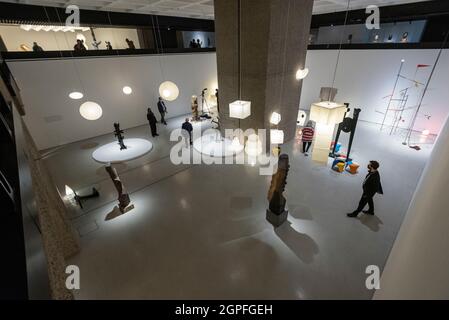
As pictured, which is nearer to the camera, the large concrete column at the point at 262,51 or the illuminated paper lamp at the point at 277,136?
the illuminated paper lamp at the point at 277,136

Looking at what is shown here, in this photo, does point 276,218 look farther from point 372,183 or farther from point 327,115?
point 327,115

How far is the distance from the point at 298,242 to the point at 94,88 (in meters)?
10.1

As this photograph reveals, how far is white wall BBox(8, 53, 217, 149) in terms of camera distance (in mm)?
8062

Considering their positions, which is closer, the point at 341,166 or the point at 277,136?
the point at 277,136

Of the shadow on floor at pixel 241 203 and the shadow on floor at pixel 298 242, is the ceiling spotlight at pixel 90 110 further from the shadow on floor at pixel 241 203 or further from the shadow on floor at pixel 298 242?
the shadow on floor at pixel 298 242

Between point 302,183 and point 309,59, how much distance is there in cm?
885

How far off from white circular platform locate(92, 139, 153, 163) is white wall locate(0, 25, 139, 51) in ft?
30.3

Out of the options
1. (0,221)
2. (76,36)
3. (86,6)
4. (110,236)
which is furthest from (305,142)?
(76,36)

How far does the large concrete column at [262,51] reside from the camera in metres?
6.20

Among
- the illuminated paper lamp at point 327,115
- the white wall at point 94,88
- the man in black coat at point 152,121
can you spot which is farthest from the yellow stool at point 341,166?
the white wall at point 94,88

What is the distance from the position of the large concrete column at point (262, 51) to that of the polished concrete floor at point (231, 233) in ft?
7.98

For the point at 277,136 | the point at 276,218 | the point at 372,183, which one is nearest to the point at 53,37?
the point at 277,136

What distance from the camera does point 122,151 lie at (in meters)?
8.20

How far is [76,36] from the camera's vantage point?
13.6 metres
